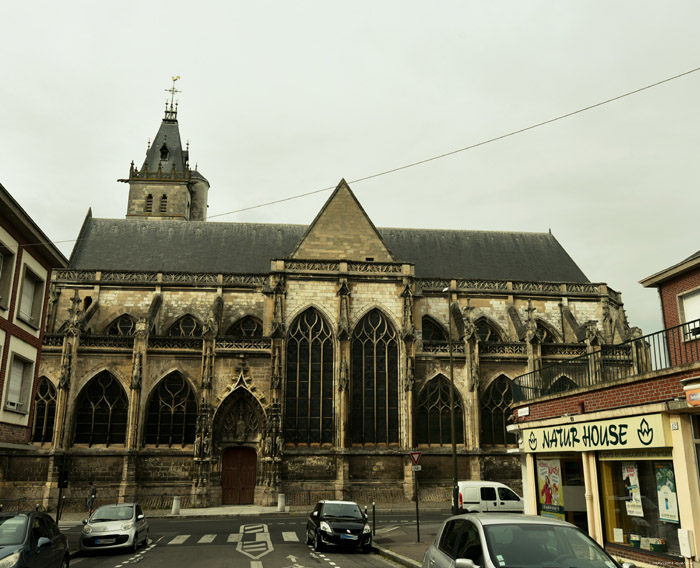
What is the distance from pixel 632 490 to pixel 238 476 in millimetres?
20544

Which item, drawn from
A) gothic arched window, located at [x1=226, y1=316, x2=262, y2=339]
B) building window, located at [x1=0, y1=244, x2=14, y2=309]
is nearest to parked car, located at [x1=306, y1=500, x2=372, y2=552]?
building window, located at [x1=0, y1=244, x2=14, y2=309]

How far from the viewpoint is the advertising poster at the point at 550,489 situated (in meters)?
12.9

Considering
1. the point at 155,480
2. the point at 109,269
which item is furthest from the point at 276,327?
the point at 109,269

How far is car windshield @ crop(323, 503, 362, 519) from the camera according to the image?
15664 millimetres

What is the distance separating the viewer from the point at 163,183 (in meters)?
47.4

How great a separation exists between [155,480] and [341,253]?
13.6m

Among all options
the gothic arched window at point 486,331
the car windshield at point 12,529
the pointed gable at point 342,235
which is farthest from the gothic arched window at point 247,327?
the car windshield at point 12,529

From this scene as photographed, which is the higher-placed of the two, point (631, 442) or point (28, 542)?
point (631, 442)

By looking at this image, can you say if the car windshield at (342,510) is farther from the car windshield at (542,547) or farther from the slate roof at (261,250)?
the slate roof at (261,250)

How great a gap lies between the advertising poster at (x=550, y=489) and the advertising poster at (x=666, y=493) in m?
3.18

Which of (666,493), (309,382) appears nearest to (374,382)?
(309,382)

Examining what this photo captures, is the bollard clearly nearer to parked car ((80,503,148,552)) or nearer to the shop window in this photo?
parked car ((80,503,148,552))

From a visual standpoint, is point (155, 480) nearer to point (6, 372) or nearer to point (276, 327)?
point (276, 327)

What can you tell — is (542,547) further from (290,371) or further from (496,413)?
(496,413)
